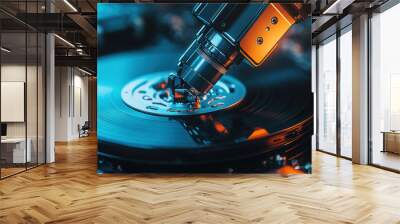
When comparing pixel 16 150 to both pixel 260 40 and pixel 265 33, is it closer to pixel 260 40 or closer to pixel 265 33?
pixel 260 40

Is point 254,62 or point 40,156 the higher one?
point 254,62

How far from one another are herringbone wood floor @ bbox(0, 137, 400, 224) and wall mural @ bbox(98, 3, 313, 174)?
45 cm

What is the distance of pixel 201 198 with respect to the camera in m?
4.91

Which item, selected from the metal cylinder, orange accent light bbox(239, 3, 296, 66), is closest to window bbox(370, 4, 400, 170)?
orange accent light bbox(239, 3, 296, 66)

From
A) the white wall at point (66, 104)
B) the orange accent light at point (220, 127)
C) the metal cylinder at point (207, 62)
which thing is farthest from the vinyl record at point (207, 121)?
the white wall at point (66, 104)

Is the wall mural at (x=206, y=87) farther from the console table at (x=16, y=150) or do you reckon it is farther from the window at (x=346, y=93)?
the window at (x=346, y=93)

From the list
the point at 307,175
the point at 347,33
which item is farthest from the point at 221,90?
the point at 347,33

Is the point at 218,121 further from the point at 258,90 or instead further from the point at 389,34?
the point at 389,34

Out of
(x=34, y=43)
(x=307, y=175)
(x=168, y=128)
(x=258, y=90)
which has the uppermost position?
(x=34, y=43)

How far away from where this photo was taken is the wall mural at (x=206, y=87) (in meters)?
6.70

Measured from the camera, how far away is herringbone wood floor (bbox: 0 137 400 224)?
4.00m

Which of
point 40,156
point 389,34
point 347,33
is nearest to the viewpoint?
point 389,34

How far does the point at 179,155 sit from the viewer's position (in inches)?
267

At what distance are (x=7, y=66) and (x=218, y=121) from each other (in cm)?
393
